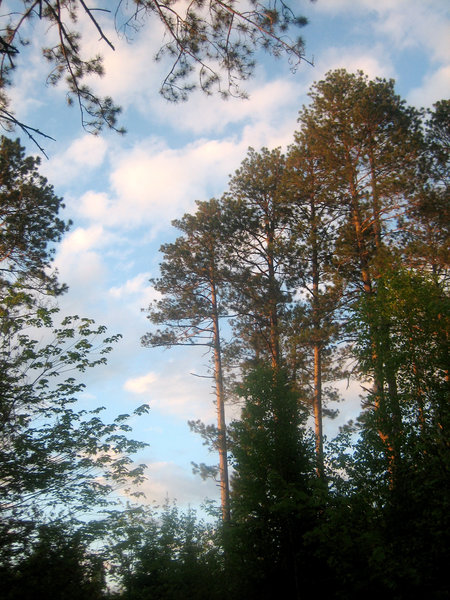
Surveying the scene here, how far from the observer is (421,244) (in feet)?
45.7

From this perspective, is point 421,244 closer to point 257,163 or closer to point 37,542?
point 257,163

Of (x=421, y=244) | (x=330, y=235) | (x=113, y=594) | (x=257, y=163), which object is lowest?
(x=113, y=594)

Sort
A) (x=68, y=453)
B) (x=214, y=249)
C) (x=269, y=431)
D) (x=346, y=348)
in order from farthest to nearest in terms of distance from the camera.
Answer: (x=214, y=249) → (x=346, y=348) → (x=269, y=431) → (x=68, y=453)

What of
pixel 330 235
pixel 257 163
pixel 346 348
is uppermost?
pixel 257 163

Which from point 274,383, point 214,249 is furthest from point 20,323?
point 214,249

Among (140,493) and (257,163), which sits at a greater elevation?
(257,163)

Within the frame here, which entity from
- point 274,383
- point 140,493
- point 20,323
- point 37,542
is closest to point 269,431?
point 274,383

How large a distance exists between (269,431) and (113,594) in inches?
204

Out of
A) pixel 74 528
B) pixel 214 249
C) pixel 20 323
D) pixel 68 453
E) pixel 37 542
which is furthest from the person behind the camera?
pixel 214 249

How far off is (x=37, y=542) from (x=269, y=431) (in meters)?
6.08

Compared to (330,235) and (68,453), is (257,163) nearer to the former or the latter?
(330,235)

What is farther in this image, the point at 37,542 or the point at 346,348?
the point at 346,348

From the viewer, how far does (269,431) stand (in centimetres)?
1215

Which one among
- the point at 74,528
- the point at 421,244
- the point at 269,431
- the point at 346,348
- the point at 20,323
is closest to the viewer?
the point at 74,528
